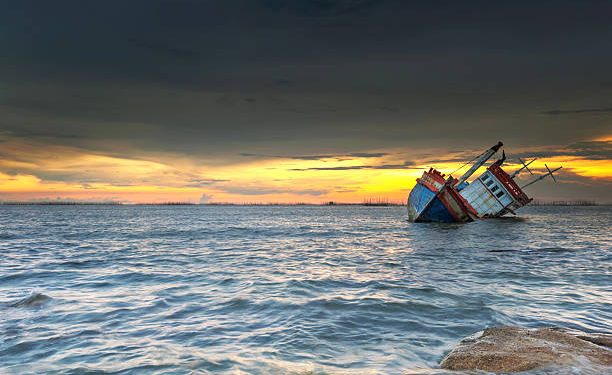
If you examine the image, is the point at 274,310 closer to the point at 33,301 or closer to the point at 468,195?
the point at 33,301

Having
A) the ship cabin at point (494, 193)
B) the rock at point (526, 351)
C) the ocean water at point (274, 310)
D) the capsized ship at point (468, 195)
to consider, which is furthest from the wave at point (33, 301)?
the ship cabin at point (494, 193)

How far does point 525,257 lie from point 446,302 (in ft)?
35.0

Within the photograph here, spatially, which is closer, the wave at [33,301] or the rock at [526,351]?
the rock at [526,351]

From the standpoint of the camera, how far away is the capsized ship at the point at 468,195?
37.7 meters

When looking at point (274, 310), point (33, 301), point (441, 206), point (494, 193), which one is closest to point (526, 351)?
point (274, 310)

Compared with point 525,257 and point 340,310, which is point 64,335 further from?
point 525,257

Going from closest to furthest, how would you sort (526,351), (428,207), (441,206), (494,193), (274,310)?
(526,351), (274,310), (441,206), (428,207), (494,193)

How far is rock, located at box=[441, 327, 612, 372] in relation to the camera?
5.01 m

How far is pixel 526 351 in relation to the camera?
5.39 m

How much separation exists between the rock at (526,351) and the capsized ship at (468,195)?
31.3 meters

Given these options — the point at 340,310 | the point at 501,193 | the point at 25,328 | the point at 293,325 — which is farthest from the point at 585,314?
the point at 501,193

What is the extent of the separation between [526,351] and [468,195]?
4494 centimetres

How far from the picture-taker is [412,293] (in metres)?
10.4

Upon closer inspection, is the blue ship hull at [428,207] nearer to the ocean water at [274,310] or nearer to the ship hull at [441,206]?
the ship hull at [441,206]
